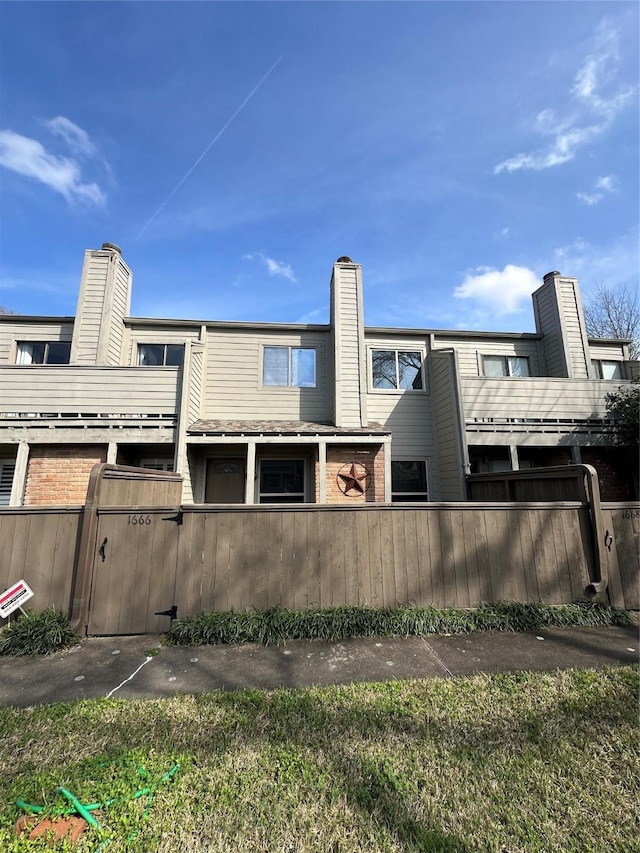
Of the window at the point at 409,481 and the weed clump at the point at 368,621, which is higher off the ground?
the window at the point at 409,481

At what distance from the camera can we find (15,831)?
1.81 meters

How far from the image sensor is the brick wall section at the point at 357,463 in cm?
943

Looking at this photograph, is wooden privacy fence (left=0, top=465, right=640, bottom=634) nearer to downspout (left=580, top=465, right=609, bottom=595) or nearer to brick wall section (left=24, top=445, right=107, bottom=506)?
downspout (left=580, top=465, right=609, bottom=595)

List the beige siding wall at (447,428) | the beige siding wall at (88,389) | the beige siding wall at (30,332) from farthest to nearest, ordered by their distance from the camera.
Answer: the beige siding wall at (30,332), the beige siding wall at (447,428), the beige siding wall at (88,389)

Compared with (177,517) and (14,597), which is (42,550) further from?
(177,517)

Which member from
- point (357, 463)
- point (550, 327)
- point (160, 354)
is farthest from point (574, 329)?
point (160, 354)

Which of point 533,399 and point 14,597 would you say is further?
point 533,399

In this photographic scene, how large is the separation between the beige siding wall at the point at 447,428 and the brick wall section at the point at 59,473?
8.75 metres

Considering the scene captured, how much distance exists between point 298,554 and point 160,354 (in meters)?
8.55

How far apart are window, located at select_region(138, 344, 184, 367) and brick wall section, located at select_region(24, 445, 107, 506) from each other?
333cm

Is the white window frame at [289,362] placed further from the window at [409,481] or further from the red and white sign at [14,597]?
the red and white sign at [14,597]

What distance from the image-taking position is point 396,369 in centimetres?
1162

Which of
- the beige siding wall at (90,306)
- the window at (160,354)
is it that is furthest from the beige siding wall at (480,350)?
the beige siding wall at (90,306)

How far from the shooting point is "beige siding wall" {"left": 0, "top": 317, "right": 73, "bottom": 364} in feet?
34.8
